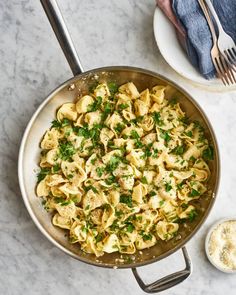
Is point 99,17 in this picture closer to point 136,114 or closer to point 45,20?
point 45,20

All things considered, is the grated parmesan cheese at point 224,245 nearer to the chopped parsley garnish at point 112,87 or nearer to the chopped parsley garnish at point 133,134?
the chopped parsley garnish at point 133,134

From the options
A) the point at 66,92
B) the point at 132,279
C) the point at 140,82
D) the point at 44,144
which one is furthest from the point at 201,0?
the point at 132,279

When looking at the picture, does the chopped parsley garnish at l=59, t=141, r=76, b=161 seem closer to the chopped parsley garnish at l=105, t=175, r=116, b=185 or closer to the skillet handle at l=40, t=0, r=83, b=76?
the chopped parsley garnish at l=105, t=175, r=116, b=185

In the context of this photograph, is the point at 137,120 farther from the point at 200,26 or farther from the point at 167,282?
the point at 167,282

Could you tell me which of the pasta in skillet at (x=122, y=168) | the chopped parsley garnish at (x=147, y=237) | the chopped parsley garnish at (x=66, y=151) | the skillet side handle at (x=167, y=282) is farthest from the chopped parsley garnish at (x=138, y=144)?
the skillet side handle at (x=167, y=282)

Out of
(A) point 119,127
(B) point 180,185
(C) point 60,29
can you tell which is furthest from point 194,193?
(C) point 60,29
